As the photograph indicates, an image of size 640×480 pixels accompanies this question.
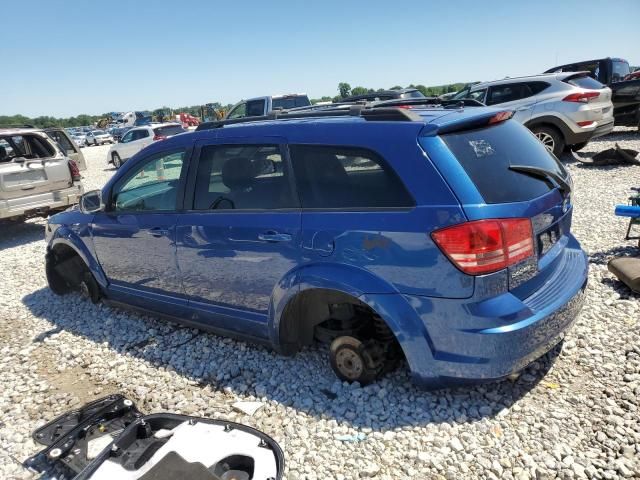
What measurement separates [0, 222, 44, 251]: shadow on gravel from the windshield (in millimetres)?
17386

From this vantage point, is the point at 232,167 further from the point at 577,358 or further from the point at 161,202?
the point at 577,358

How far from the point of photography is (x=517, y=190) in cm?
259

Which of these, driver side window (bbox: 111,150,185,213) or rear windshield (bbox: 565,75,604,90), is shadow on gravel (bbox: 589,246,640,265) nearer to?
driver side window (bbox: 111,150,185,213)

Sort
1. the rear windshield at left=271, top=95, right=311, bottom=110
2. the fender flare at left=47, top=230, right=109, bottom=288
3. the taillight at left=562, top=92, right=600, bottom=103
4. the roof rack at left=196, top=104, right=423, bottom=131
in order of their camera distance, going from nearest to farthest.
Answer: the roof rack at left=196, top=104, right=423, bottom=131 < the fender flare at left=47, top=230, right=109, bottom=288 < the taillight at left=562, top=92, right=600, bottom=103 < the rear windshield at left=271, top=95, right=311, bottom=110

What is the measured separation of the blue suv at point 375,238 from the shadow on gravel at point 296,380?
0.60 feet

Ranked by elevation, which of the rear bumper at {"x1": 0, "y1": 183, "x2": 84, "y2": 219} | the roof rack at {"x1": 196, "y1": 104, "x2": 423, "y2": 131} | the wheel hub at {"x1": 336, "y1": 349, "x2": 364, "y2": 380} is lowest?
the wheel hub at {"x1": 336, "y1": 349, "x2": 364, "y2": 380}

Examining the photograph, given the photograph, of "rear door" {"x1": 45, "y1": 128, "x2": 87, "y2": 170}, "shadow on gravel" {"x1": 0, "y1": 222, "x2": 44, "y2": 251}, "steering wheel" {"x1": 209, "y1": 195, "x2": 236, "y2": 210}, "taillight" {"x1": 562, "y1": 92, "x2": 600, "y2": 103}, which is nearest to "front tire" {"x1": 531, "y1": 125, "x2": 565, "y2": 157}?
"taillight" {"x1": 562, "y1": 92, "x2": 600, "y2": 103}

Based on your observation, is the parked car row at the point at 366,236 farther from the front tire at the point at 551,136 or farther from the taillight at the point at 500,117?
the front tire at the point at 551,136

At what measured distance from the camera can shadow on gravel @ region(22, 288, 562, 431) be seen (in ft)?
9.24

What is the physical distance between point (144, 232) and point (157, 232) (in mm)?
195

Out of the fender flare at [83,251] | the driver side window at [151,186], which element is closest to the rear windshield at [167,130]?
the fender flare at [83,251]

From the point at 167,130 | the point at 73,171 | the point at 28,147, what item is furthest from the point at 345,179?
the point at 167,130

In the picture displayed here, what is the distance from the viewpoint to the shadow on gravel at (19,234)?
866 cm

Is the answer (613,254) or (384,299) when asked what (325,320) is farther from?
(613,254)
